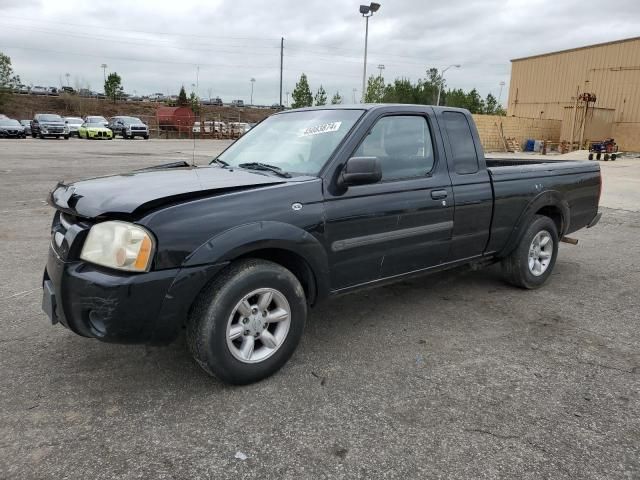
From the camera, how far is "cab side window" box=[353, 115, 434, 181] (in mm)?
3706

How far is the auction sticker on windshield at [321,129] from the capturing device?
3682mm

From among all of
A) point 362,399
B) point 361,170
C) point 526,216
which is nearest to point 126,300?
point 362,399

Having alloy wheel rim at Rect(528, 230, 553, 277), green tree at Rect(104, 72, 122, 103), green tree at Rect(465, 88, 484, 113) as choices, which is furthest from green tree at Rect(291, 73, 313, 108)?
alloy wheel rim at Rect(528, 230, 553, 277)

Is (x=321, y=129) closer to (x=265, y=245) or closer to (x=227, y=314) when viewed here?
(x=265, y=245)

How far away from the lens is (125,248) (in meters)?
2.63

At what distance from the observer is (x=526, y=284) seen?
16.3 feet

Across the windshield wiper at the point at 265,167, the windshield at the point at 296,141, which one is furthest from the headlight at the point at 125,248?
the windshield at the point at 296,141

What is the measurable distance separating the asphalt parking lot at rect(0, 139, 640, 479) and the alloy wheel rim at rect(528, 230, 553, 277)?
1.46 ft

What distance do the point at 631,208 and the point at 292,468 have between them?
36.0 feet

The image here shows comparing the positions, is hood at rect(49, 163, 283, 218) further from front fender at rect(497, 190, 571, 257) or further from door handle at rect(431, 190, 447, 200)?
front fender at rect(497, 190, 571, 257)

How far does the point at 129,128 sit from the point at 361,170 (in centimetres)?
3848

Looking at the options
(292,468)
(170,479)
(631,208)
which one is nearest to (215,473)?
(170,479)

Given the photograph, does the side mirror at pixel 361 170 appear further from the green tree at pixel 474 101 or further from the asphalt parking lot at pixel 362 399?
the green tree at pixel 474 101

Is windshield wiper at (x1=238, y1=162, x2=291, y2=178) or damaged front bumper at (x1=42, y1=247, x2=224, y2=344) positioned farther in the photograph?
windshield wiper at (x1=238, y1=162, x2=291, y2=178)
